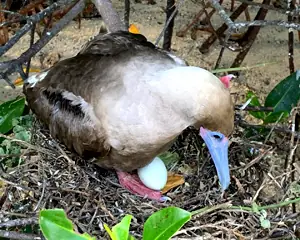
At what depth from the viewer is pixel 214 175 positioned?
9.88 ft

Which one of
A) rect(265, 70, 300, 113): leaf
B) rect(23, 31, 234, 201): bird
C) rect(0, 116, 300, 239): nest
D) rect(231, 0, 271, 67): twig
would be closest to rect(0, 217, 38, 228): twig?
rect(0, 116, 300, 239): nest

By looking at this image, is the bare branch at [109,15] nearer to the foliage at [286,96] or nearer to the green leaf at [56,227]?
the foliage at [286,96]

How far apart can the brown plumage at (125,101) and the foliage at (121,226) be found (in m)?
0.71

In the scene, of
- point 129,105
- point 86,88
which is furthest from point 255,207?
point 86,88

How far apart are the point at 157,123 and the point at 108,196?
0.45m

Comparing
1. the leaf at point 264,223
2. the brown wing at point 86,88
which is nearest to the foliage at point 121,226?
the leaf at point 264,223

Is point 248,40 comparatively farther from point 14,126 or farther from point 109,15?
point 14,126

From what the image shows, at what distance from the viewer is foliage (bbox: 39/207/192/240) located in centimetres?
167

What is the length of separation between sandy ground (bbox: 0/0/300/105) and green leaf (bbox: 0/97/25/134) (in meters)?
1.26

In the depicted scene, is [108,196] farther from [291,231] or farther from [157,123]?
[291,231]

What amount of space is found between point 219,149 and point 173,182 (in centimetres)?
46

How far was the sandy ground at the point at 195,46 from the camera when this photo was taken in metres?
4.27

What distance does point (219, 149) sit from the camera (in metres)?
2.65

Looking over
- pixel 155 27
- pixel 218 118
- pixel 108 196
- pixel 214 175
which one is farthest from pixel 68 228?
pixel 155 27
